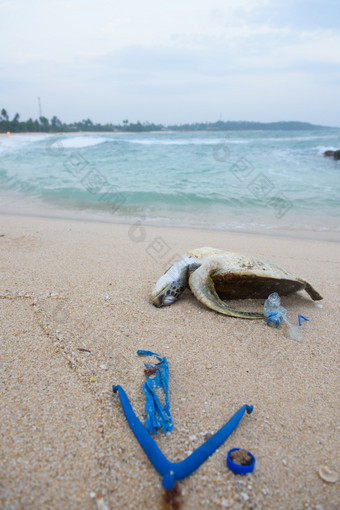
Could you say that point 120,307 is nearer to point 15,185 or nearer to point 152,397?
point 152,397

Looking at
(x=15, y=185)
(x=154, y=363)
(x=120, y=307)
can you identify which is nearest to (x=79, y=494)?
(x=154, y=363)

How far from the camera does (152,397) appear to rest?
5.93ft

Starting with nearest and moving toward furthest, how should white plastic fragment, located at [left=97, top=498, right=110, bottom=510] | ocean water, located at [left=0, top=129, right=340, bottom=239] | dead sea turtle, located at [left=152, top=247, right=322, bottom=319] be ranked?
white plastic fragment, located at [left=97, top=498, right=110, bottom=510]
dead sea turtle, located at [left=152, top=247, right=322, bottom=319]
ocean water, located at [left=0, top=129, right=340, bottom=239]

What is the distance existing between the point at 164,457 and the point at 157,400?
358 mm

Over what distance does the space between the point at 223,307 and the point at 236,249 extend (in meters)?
2.05

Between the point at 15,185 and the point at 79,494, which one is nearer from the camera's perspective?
the point at 79,494

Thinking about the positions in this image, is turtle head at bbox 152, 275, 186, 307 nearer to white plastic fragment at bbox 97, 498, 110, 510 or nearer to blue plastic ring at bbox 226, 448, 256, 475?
blue plastic ring at bbox 226, 448, 256, 475

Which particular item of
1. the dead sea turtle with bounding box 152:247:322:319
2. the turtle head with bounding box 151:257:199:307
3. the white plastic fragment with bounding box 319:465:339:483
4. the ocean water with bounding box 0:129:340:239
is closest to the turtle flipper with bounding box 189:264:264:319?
the dead sea turtle with bounding box 152:247:322:319

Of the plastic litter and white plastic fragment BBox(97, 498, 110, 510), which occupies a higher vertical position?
white plastic fragment BBox(97, 498, 110, 510)

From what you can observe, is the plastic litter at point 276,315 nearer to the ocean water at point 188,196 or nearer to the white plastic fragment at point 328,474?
the white plastic fragment at point 328,474

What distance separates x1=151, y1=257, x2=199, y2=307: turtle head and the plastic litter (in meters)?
0.78

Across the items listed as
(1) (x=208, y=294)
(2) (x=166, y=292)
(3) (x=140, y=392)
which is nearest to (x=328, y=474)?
(3) (x=140, y=392)

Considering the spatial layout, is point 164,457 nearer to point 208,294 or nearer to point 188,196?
point 208,294

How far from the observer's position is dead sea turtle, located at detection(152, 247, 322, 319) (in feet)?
9.41
